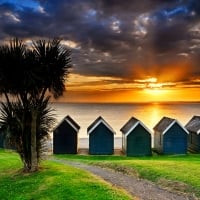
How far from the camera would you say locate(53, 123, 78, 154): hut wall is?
5441cm

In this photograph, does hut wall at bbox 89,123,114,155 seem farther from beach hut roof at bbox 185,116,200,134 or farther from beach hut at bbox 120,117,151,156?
beach hut roof at bbox 185,116,200,134

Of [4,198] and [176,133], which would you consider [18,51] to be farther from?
[176,133]

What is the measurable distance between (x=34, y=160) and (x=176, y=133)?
31.7 meters

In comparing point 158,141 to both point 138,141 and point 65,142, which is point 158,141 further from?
point 65,142

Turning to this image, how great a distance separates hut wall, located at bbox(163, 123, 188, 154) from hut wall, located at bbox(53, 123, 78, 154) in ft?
42.4

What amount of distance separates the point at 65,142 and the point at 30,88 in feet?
95.0

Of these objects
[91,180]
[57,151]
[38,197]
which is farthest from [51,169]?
[57,151]

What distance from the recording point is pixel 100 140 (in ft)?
179

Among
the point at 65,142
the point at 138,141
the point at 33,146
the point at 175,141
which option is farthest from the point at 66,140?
the point at 33,146

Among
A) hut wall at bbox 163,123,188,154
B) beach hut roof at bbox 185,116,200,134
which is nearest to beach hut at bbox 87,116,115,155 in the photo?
hut wall at bbox 163,123,188,154

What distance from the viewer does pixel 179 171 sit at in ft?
86.5

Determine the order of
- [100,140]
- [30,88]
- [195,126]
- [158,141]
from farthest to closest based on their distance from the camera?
[195,126] → [158,141] → [100,140] → [30,88]

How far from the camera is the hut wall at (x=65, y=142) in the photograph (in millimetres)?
54406

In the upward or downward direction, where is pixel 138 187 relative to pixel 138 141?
downward
